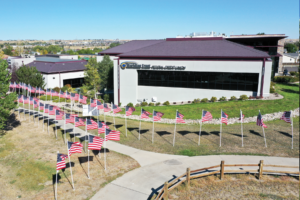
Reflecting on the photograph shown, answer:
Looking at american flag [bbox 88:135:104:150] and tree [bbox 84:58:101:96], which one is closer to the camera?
american flag [bbox 88:135:104:150]

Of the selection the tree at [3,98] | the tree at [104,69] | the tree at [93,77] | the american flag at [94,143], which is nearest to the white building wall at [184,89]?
the tree at [93,77]

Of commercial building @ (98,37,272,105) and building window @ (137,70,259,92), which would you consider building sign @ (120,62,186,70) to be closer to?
commercial building @ (98,37,272,105)

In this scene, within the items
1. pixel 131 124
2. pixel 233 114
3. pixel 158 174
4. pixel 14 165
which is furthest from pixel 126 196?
pixel 233 114

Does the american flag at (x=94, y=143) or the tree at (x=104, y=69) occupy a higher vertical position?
the tree at (x=104, y=69)

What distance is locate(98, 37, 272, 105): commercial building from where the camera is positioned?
34.9 meters

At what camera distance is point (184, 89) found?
124 ft

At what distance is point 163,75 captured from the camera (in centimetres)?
3878

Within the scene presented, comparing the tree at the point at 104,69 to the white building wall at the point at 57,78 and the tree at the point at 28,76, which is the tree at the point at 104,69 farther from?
the white building wall at the point at 57,78

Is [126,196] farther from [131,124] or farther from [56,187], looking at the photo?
[131,124]

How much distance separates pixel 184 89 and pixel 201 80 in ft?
9.47

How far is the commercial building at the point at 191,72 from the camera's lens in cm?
3494

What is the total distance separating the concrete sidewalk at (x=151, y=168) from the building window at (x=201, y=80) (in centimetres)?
1797

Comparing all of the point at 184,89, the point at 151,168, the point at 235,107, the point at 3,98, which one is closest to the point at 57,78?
the point at 3,98

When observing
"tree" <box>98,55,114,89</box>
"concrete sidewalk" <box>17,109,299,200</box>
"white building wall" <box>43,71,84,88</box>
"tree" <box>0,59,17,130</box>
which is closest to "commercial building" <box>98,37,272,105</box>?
"tree" <box>98,55,114,89</box>
